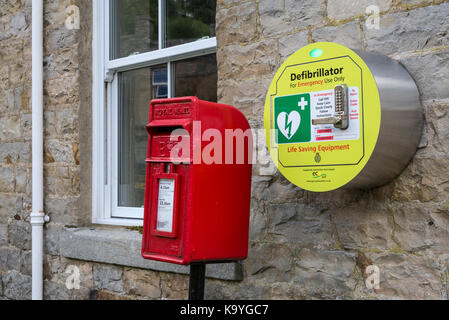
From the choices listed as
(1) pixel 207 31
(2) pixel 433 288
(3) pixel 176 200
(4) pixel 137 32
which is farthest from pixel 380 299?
(4) pixel 137 32

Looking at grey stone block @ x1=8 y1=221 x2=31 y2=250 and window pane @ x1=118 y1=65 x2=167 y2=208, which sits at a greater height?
window pane @ x1=118 y1=65 x2=167 y2=208

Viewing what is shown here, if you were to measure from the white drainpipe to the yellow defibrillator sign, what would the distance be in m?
2.30

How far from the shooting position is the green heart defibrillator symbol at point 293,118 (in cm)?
235

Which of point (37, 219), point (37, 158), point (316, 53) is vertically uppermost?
point (316, 53)

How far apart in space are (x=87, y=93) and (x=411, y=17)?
97.5 inches

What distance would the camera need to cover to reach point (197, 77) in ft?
11.5

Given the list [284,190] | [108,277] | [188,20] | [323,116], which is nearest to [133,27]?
[188,20]

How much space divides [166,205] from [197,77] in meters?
1.26

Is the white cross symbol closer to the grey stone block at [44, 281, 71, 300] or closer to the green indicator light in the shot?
the green indicator light

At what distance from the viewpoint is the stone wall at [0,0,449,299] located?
90.7 inches

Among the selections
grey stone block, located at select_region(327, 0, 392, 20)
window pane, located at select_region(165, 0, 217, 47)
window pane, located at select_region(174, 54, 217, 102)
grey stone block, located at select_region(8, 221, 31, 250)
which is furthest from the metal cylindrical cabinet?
grey stone block, located at select_region(8, 221, 31, 250)

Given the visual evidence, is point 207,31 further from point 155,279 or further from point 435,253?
point 435,253

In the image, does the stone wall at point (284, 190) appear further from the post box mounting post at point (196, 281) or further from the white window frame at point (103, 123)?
the post box mounting post at point (196, 281)

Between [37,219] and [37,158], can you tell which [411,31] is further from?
[37,219]
